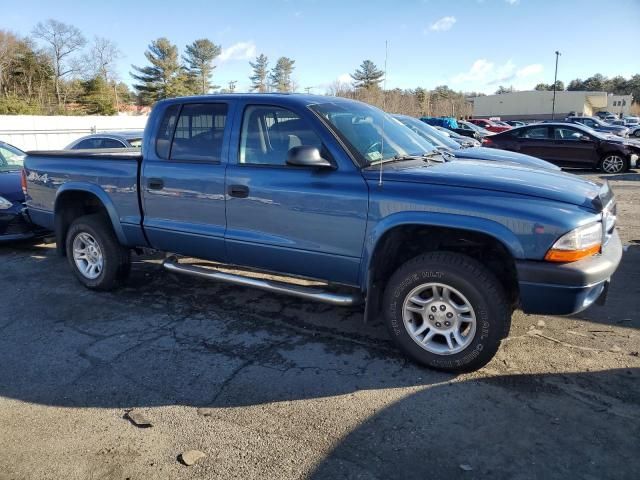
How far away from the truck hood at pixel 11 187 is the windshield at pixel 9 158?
60cm

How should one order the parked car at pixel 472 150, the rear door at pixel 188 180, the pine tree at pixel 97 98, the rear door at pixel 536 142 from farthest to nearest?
the pine tree at pixel 97 98 < the rear door at pixel 536 142 < the parked car at pixel 472 150 < the rear door at pixel 188 180

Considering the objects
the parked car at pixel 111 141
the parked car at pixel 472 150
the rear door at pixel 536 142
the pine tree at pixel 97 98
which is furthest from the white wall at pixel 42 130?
the pine tree at pixel 97 98

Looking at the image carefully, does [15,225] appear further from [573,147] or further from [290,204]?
[573,147]

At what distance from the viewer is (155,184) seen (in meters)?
4.60

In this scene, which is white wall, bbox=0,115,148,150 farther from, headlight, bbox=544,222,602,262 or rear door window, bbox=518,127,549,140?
headlight, bbox=544,222,602,262

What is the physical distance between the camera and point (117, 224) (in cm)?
499

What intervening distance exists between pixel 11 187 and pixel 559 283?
7404mm

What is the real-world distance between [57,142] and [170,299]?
2376 centimetres

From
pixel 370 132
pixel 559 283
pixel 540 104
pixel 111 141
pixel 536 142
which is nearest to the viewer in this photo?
pixel 559 283

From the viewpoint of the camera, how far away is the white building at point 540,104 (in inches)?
3393

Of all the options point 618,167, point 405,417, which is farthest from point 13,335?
point 618,167

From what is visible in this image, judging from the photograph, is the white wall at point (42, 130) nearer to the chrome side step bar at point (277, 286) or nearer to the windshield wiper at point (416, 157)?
the chrome side step bar at point (277, 286)

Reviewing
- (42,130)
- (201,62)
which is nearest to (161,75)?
(201,62)

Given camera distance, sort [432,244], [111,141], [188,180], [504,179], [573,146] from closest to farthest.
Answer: [504,179], [432,244], [188,180], [111,141], [573,146]
